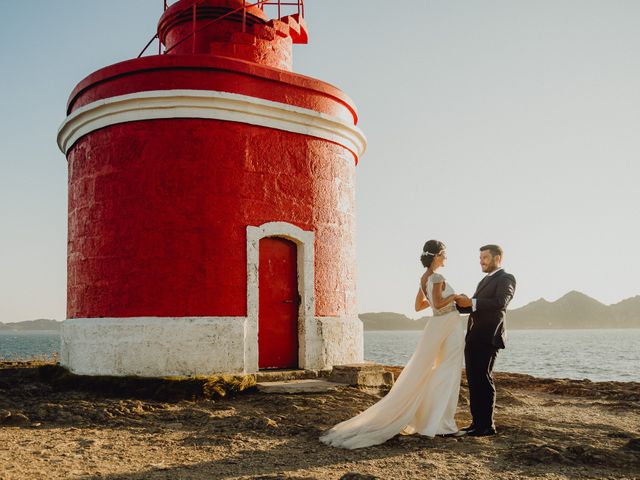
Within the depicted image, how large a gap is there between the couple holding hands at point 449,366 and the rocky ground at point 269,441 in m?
0.21

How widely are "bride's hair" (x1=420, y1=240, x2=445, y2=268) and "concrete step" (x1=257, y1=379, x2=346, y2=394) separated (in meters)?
2.68

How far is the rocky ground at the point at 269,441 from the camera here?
473cm

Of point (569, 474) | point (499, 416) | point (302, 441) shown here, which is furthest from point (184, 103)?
point (569, 474)

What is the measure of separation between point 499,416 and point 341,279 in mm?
3455

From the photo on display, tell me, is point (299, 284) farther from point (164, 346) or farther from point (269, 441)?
point (269, 441)

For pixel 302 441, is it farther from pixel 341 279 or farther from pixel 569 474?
pixel 341 279

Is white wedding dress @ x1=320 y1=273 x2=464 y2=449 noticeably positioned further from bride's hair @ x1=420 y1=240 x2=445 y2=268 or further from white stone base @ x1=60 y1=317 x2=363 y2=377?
white stone base @ x1=60 y1=317 x2=363 y2=377

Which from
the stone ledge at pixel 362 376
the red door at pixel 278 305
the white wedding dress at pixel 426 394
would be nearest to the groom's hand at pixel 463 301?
the white wedding dress at pixel 426 394

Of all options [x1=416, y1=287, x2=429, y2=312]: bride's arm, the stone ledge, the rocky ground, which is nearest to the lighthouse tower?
the stone ledge

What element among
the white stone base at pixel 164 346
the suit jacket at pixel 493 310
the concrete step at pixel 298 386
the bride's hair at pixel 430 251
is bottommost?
the concrete step at pixel 298 386

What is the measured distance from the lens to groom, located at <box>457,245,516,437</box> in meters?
5.89

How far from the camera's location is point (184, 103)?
8.46 m

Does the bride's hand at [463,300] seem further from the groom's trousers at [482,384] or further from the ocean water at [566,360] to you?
the ocean water at [566,360]

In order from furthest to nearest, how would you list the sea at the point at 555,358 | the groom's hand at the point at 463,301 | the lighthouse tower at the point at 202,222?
the sea at the point at 555,358
the lighthouse tower at the point at 202,222
the groom's hand at the point at 463,301
